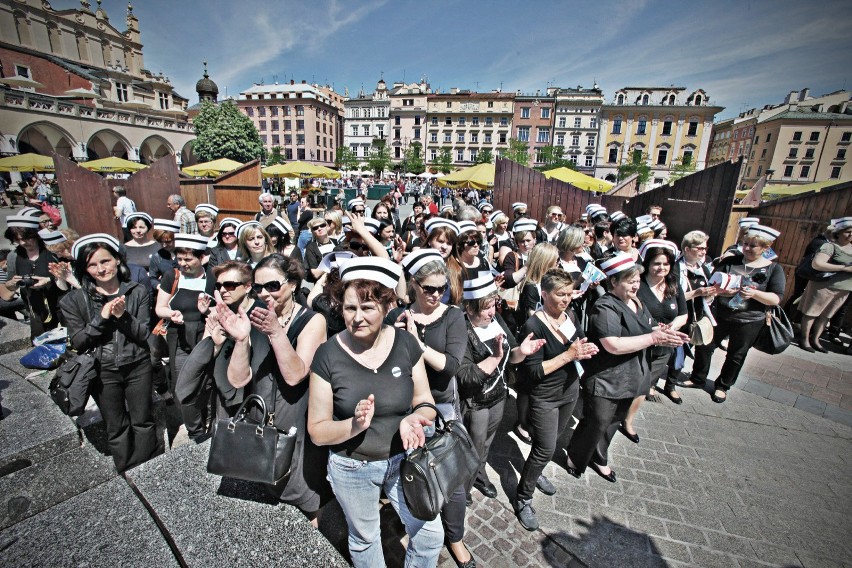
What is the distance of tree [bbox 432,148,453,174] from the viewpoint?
223 feet

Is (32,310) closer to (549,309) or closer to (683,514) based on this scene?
(549,309)

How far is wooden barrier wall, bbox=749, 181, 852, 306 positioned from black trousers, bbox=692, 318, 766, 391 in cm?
446

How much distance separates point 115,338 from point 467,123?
79.8m

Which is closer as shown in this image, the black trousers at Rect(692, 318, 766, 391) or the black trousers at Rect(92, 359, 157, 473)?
the black trousers at Rect(92, 359, 157, 473)

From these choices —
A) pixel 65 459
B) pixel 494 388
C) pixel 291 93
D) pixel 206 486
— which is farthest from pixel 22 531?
Answer: pixel 291 93

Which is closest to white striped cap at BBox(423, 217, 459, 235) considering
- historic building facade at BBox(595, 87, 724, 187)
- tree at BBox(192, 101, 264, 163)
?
tree at BBox(192, 101, 264, 163)

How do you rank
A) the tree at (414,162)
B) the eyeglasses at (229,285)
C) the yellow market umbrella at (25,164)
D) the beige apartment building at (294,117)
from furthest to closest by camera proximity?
1. the beige apartment building at (294,117)
2. the tree at (414,162)
3. the yellow market umbrella at (25,164)
4. the eyeglasses at (229,285)

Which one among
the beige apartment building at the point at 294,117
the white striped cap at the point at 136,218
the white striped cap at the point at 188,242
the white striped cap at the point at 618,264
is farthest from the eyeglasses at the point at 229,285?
the beige apartment building at the point at 294,117

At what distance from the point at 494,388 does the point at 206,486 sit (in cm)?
206

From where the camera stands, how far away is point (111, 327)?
3184mm

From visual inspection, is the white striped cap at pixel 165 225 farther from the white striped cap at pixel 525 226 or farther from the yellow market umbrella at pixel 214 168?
the yellow market umbrella at pixel 214 168

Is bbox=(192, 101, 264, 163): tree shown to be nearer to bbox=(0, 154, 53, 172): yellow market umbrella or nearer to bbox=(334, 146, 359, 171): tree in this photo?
bbox=(334, 146, 359, 171): tree

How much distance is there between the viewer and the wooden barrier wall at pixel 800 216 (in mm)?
7332

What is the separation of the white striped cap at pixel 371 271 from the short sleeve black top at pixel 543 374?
1454 mm
